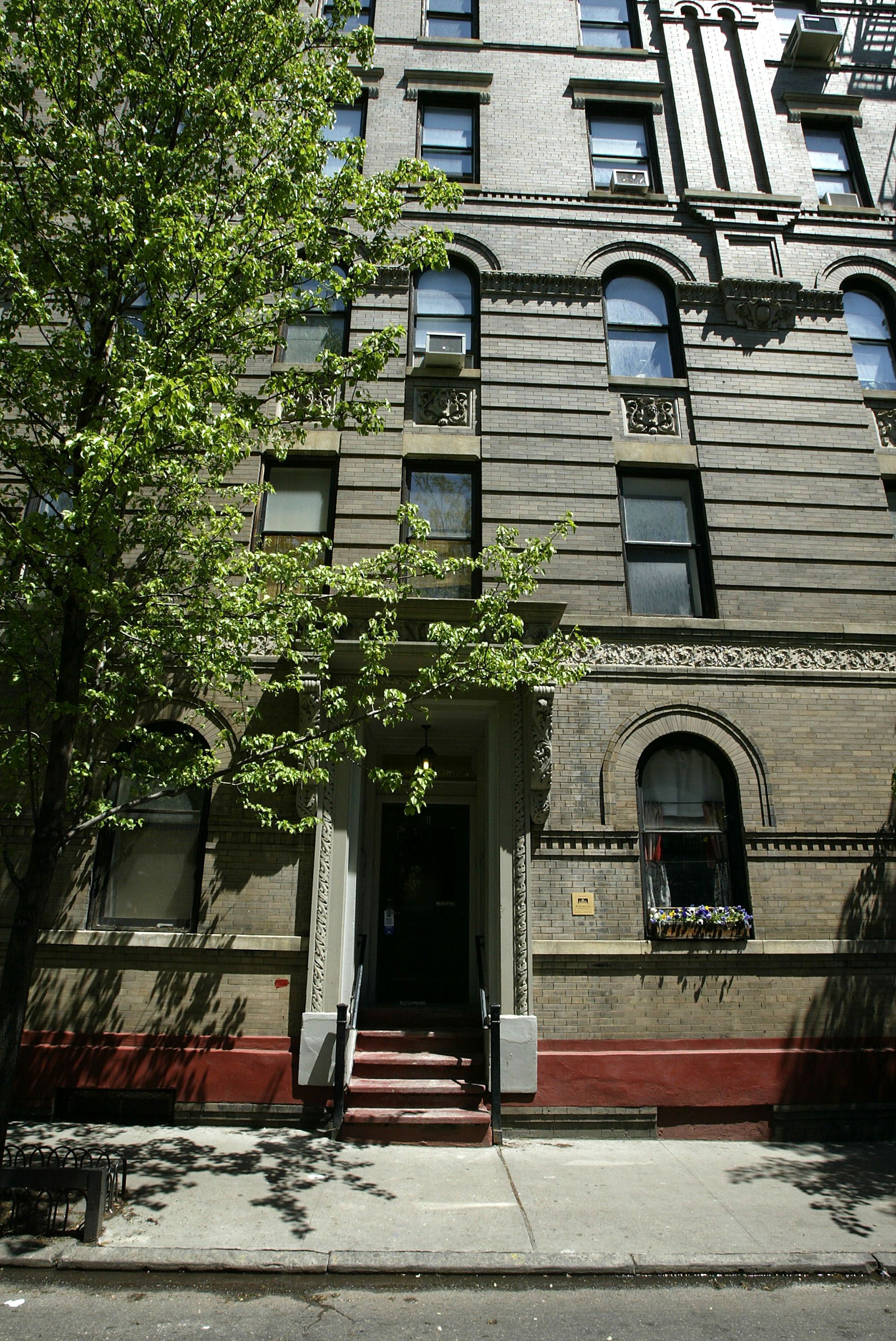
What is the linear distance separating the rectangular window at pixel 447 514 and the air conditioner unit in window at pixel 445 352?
1.56 metres

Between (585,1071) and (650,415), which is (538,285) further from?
(585,1071)

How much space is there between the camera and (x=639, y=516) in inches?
431

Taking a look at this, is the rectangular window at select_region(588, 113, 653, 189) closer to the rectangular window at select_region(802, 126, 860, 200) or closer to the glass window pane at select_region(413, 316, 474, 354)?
the rectangular window at select_region(802, 126, 860, 200)

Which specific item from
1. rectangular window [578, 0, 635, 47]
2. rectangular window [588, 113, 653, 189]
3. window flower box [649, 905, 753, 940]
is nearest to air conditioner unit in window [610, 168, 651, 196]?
rectangular window [588, 113, 653, 189]

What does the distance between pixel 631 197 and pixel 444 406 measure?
16.8 ft

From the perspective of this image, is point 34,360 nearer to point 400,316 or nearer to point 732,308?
point 400,316

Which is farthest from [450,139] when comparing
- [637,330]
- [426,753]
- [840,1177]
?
[840,1177]

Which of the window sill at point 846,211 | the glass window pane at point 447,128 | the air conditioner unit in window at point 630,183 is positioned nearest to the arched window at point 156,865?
the glass window pane at point 447,128

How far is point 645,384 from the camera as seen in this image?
11.4 m

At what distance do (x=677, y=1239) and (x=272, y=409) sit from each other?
1056 cm

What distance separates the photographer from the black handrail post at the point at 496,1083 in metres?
7.91

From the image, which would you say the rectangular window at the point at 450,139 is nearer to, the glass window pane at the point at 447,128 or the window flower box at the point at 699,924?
the glass window pane at the point at 447,128

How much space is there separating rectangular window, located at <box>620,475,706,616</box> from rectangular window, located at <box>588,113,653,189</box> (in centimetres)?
596

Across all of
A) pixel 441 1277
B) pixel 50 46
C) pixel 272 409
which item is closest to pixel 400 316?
pixel 272 409
